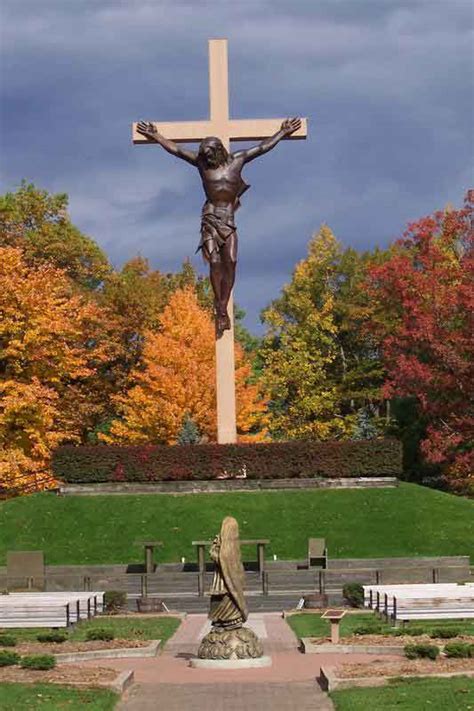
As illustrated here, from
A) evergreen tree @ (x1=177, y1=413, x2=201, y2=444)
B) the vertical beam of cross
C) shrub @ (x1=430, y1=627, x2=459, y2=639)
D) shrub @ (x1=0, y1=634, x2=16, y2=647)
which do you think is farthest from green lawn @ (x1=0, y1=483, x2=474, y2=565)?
shrub @ (x1=430, y1=627, x2=459, y2=639)

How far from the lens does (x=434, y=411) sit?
42.8m

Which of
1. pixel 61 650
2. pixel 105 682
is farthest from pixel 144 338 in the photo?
pixel 105 682

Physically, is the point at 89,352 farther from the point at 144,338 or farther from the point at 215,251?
the point at 215,251

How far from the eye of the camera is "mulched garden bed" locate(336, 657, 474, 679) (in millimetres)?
14430

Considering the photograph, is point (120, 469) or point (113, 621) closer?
point (113, 621)

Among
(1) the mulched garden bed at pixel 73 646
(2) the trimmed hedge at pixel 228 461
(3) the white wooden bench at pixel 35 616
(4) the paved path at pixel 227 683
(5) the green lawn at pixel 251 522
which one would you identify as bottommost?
(4) the paved path at pixel 227 683

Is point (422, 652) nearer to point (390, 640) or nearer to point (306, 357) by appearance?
point (390, 640)

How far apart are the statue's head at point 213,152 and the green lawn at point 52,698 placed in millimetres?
23696

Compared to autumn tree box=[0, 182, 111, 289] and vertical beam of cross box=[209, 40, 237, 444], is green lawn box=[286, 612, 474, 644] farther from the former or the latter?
autumn tree box=[0, 182, 111, 289]

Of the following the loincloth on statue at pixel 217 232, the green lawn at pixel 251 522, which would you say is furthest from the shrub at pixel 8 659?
the loincloth on statue at pixel 217 232

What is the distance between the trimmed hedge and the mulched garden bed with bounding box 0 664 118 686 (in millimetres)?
20322

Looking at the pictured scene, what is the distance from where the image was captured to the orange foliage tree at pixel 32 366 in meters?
41.6

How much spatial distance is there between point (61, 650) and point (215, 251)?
20.3 meters

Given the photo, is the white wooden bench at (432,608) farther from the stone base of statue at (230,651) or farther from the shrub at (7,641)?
the shrub at (7,641)
